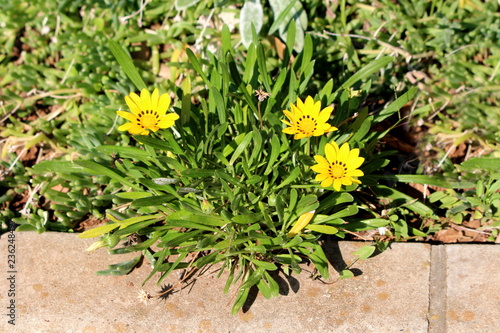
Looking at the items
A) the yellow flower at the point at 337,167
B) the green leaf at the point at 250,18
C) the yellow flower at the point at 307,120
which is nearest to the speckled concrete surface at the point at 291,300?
the yellow flower at the point at 337,167

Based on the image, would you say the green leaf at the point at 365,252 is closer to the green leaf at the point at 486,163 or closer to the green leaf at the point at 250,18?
the green leaf at the point at 486,163

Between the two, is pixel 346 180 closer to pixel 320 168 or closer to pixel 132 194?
pixel 320 168

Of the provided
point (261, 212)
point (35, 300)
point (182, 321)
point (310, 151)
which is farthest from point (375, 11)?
point (35, 300)

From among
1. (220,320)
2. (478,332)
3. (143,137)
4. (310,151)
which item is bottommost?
(478,332)

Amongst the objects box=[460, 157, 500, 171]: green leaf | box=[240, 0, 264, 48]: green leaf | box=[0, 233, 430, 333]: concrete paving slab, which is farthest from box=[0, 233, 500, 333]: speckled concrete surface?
box=[240, 0, 264, 48]: green leaf

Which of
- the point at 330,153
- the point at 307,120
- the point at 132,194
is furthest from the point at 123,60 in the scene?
the point at 330,153

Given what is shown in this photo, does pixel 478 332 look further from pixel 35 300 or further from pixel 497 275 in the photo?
pixel 35 300
